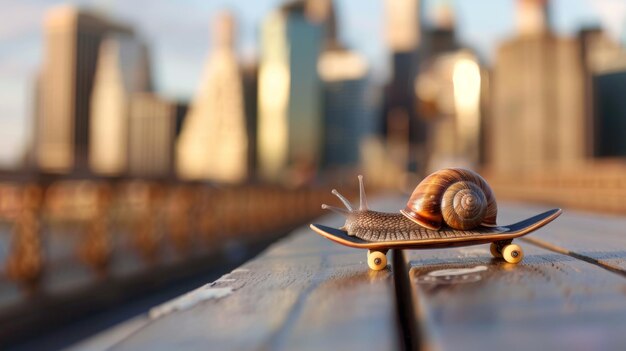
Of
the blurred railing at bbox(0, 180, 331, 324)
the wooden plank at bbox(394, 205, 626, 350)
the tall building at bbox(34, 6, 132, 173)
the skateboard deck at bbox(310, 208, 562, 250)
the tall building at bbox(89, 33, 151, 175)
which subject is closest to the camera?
the wooden plank at bbox(394, 205, 626, 350)

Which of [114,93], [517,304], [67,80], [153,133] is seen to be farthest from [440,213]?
[114,93]

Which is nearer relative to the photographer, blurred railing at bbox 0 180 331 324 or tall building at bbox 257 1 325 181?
blurred railing at bbox 0 180 331 324

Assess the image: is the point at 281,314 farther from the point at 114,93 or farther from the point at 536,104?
the point at 114,93

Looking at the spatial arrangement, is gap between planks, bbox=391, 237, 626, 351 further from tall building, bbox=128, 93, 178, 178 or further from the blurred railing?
tall building, bbox=128, 93, 178, 178

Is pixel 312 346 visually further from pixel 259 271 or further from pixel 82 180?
pixel 82 180

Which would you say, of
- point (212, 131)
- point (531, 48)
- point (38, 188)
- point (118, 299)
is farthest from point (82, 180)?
point (212, 131)

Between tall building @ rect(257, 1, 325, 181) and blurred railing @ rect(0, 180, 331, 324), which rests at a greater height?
tall building @ rect(257, 1, 325, 181)

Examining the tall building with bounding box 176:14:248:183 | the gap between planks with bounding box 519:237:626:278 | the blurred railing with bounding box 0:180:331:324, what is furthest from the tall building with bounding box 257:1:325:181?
the gap between planks with bounding box 519:237:626:278

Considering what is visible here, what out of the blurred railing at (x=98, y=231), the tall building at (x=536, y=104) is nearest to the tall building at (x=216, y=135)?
the tall building at (x=536, y=104)
